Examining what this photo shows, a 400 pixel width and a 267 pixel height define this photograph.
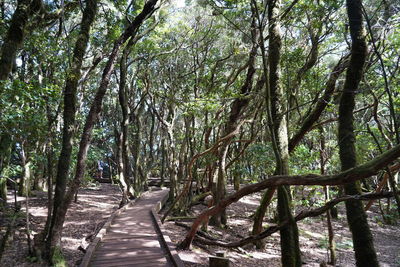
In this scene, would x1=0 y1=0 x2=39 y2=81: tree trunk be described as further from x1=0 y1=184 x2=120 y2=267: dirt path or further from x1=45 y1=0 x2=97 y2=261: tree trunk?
x1=0 y1=184 x2=120 y2=267: dirt path

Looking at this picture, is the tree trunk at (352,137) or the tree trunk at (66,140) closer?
the tree trunk at (352,137)

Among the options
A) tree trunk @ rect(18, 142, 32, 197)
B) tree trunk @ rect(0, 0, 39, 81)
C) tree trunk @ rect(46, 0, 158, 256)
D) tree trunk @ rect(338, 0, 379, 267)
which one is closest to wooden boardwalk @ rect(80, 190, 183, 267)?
tree trunk @ rect(46, 0, 158, 256)

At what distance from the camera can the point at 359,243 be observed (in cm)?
370

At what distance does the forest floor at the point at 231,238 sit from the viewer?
6.93 meters

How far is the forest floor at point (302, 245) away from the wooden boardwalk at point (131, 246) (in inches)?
28.8

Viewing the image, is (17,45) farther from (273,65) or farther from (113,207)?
(113,207)

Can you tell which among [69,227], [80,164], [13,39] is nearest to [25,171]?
[69,227]

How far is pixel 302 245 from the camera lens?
33.1 ft

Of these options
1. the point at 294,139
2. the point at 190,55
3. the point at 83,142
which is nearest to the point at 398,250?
the point at 294,139

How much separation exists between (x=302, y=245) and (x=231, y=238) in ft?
9.72

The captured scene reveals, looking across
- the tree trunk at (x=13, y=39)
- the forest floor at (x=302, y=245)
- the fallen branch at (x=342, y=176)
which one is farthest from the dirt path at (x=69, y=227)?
the fallen branch at (x=342, y=176)

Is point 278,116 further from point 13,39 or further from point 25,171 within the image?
point 25,171

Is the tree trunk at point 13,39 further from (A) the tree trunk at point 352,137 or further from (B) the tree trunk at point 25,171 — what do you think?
(A) the tree trunk at point 352,137

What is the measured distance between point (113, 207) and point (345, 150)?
13184 mm
